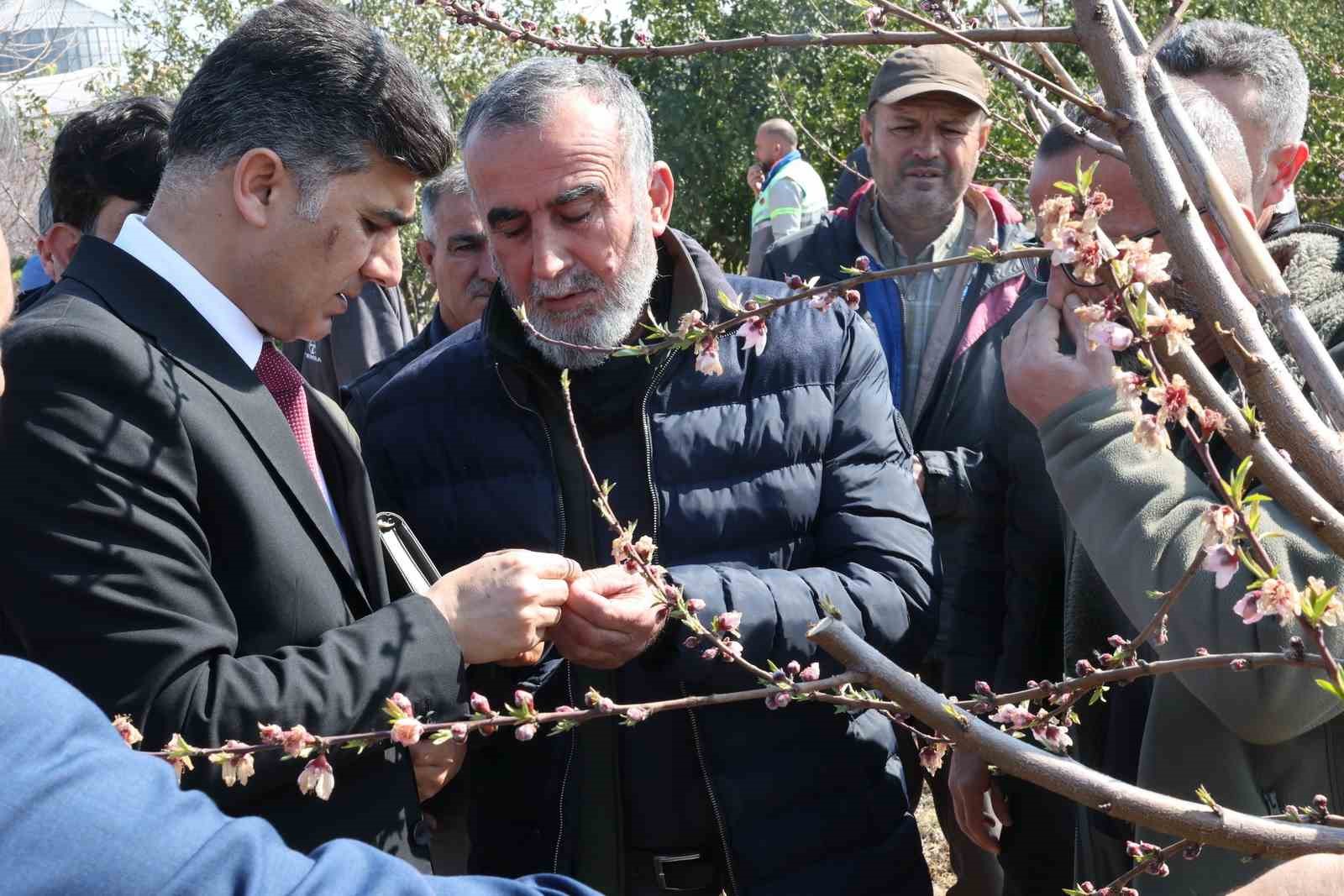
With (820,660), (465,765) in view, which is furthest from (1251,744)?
(465,765)

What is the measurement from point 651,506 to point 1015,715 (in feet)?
3.66

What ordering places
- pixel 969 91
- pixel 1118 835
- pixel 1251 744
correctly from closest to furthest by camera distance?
1. pixel 1251 744
2. pixel 1118 835
3. pixel 969 91

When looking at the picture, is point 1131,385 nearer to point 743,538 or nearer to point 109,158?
point 743,538

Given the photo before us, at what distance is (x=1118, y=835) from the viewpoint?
2373mm

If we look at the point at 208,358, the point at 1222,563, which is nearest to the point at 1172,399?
the point at 1222,563

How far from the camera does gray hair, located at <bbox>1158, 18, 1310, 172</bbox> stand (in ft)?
11.2

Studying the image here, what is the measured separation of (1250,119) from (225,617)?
9.26 ft

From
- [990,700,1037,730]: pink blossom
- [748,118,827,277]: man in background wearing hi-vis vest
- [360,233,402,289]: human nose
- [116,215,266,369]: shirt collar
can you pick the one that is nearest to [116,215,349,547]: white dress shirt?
[116,215,266,369]: shirt collar

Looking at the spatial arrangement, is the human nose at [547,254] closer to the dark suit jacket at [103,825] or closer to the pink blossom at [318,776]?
the pink blossom at [318,776]

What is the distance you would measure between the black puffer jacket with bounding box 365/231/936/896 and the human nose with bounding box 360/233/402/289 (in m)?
0.33

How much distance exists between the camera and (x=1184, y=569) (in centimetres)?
178

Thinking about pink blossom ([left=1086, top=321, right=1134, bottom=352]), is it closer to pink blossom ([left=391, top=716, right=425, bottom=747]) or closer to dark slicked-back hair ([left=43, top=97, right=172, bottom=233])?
pink blossom ([left=391, top=716, right=425, bottom=747])

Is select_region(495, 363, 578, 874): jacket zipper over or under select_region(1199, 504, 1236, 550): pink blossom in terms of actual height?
under

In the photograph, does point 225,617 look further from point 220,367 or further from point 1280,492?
point 1280,492
